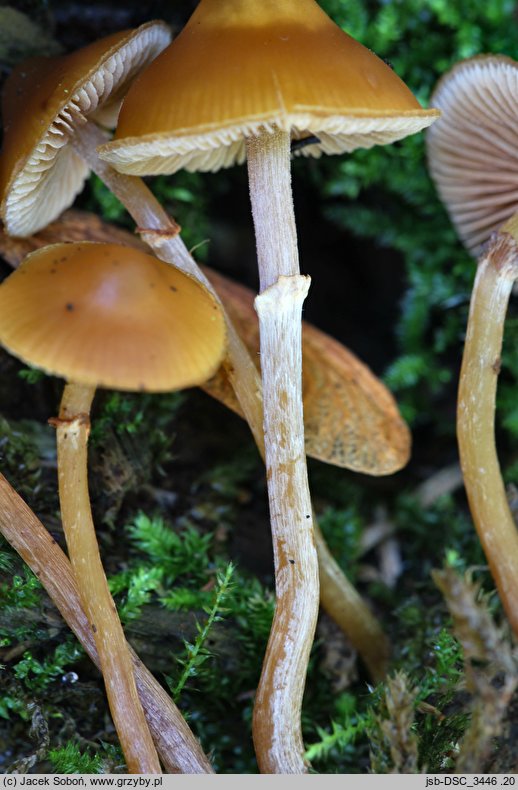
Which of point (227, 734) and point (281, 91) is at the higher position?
point (281, 91)

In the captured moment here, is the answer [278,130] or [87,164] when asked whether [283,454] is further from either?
[87,164]

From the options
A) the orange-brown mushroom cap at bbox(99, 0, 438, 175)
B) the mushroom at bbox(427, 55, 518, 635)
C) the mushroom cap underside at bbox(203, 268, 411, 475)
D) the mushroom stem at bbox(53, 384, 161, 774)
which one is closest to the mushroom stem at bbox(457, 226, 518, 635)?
the mushroom at bbox(427, 55, 518, 635)

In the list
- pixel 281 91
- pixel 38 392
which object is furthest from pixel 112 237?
pixel 281 91

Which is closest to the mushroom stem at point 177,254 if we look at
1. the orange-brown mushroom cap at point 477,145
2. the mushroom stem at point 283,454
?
the mushroom stem at point 283,454

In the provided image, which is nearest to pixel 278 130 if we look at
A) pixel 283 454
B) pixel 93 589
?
pixel 283 454

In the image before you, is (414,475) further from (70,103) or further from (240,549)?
(70,103)

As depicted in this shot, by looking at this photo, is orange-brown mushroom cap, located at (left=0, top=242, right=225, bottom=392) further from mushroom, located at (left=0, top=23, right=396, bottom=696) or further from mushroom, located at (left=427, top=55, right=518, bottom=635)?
mushroom, located at (left=427, top=55, right=518, bottom=635)

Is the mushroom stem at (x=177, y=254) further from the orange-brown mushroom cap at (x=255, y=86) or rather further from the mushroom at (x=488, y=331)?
the mushroom at (x=488, y=331)
